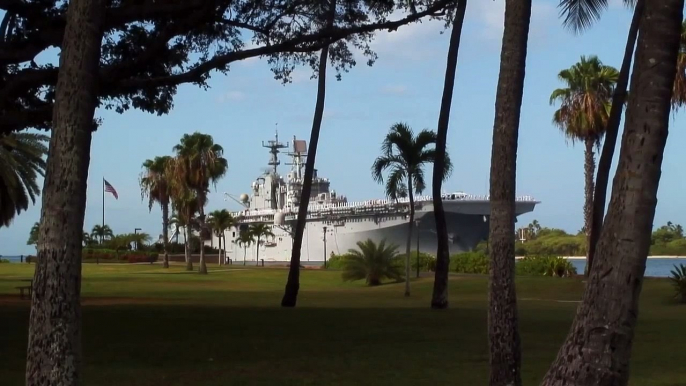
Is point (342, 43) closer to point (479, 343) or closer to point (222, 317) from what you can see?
point (222, 317)

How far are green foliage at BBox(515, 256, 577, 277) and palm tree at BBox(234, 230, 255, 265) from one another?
4350 cm

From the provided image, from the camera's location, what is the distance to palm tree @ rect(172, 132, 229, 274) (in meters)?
56.1

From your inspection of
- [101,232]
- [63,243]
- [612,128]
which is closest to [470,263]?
[612,128]

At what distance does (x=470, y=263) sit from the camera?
153ft

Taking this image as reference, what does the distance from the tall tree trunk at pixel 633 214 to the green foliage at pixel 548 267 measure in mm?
32666

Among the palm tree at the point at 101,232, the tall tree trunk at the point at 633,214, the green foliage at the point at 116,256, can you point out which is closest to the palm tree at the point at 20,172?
the tall tree trunk at the point at 633,214

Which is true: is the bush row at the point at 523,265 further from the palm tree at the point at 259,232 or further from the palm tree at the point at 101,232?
the palm tree at the point at 101,232

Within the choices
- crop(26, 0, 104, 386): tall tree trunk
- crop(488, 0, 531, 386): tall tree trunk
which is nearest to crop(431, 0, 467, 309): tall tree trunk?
crop(488, 0, 531, 386): tall tree trunk

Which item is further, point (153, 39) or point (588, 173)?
point (588, 173)

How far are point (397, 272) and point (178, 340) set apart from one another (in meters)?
25.7

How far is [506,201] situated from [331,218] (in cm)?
6921

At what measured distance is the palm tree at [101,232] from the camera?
111375 mm

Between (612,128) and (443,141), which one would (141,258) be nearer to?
(443,141)

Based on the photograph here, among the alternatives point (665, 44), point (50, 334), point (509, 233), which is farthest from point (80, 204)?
point (665, 44)
